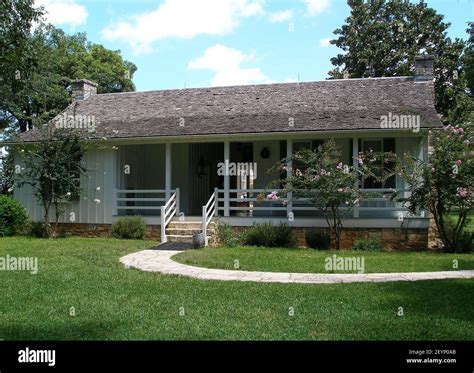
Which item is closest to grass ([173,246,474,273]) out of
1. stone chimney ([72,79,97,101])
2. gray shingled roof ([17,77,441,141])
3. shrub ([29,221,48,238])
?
gray shingled roof ([17,77,441,141])

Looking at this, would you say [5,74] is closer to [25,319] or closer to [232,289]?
[25,319]

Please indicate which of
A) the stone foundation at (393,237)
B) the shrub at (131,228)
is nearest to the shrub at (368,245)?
the stone foundation at (393,237)

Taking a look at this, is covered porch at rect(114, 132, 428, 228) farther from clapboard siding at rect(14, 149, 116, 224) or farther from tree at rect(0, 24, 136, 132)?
tree at rect(0, 24, 136, 132)

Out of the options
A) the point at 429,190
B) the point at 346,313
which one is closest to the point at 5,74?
the point at 346,313

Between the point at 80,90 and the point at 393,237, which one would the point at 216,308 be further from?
the point at 80,90

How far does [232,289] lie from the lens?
7.75 metres

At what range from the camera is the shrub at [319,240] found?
43.7 ft

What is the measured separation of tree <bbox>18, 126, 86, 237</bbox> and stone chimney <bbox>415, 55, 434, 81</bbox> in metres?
12.2

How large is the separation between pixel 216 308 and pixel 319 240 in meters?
7.30

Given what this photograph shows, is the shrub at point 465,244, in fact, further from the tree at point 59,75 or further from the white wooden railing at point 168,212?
the tree at point 59,75

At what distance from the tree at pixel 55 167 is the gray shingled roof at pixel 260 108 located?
108 centimetres

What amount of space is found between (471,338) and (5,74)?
932 cm

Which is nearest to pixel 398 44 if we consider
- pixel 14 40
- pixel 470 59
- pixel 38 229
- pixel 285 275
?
pixel 470 59
